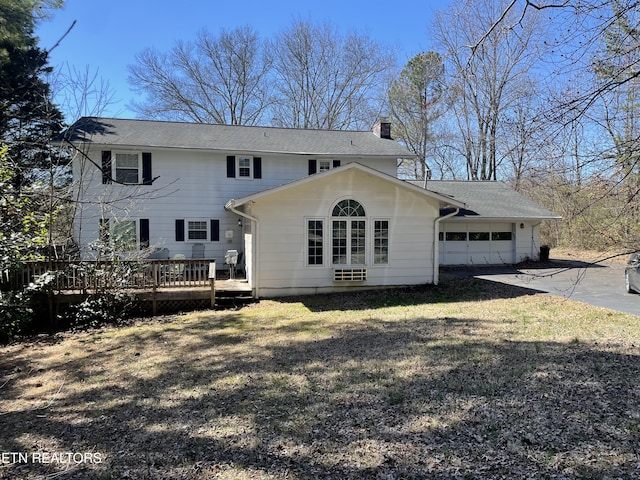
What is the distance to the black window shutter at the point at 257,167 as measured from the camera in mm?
15609

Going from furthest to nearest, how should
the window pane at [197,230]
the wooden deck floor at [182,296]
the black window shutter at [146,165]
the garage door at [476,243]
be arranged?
the garage door at [476,243]
the window pane at [197,230]
the black window shutter at [146,165]
the wooden deck floor at [182,296]

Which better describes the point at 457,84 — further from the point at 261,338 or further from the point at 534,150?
the point at 261,338

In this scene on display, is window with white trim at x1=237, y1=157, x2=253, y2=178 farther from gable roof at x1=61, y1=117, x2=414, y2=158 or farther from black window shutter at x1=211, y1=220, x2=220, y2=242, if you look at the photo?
black window shutter at x1=211, y1=220, x2=220, y2=242

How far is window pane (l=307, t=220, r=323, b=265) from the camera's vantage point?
11156mm

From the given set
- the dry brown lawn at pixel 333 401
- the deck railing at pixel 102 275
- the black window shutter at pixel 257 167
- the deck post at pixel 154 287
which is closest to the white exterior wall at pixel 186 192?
the black window shutter at pixel 257 167

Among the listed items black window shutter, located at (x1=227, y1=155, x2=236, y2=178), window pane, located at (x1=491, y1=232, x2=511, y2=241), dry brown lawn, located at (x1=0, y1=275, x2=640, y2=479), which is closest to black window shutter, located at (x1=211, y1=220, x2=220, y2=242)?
black window shutter, located at (x1=227, y1=155, x2=236, y2=178)

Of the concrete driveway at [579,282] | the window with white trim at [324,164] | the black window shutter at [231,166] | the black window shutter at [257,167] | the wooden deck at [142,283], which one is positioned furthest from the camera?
the window with white trim at [324,164]

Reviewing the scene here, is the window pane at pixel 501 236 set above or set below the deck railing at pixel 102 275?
above

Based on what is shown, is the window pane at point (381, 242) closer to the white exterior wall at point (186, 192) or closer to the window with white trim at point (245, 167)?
the white exterior wall at point (186, 192)

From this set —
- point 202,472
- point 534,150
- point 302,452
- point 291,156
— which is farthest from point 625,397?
point 291,156

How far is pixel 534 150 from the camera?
498 cm

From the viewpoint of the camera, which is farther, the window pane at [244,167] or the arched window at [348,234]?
the window pane at [244,167]

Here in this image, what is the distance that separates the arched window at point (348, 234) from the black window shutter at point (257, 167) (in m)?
5.53

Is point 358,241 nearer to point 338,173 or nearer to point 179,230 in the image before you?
point 338,173
